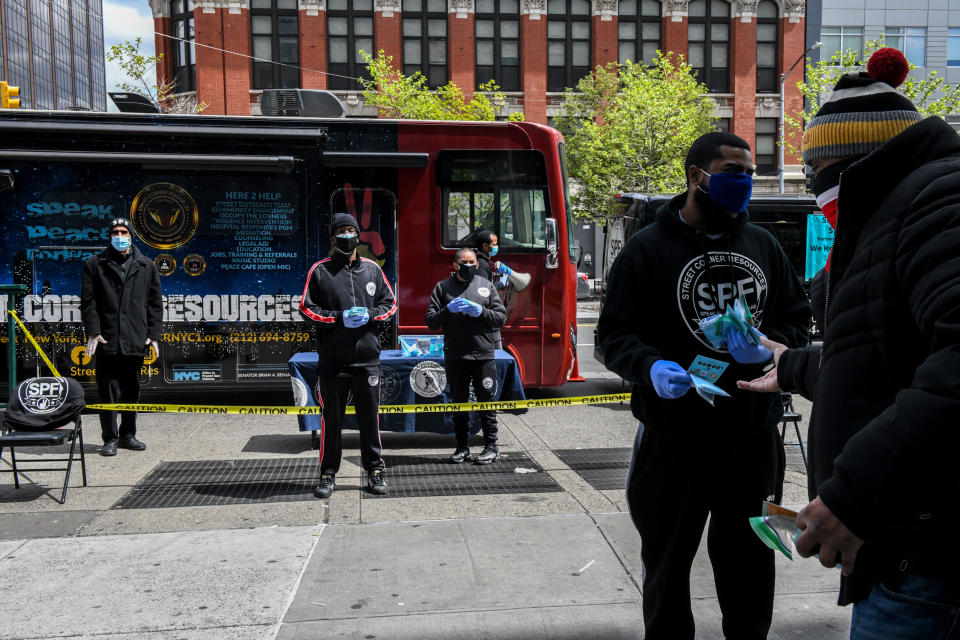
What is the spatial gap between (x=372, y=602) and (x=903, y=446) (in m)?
3.11

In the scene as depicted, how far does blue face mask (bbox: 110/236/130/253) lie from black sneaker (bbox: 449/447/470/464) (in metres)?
3.63

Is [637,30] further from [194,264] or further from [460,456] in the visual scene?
[460,456]

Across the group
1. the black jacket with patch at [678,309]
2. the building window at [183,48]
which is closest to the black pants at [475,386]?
the black jacket with patch at [678,309]

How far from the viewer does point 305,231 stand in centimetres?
973

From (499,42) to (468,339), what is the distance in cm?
3338

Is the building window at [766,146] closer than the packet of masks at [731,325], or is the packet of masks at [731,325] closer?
the packet of masks at [731,325]

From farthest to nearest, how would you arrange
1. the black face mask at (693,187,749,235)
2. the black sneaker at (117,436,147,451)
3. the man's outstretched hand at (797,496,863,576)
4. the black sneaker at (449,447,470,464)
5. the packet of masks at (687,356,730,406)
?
the black sneaker at (117,436,147,451), the black sneaker at (449,447,470,464), the black face mask at (693,187,749,235), the packet of masks at (687,356,730,406), the man's outstretched hand at (797,496,863,576)

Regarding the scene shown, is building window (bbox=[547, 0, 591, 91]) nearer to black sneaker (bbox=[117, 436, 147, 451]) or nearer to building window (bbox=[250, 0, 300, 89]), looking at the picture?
building window (bbox=[250, 0, 300, 89])

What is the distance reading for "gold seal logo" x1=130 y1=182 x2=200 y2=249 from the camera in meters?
9.56

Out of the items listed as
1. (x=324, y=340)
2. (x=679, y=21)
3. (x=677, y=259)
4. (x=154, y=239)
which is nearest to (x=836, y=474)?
(x=677, y=259)

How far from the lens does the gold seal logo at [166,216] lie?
9562mm

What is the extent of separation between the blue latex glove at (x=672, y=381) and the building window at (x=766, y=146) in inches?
1531

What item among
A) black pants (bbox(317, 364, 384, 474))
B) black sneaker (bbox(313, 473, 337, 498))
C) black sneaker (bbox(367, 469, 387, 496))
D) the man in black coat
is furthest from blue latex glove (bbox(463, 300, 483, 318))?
the man in black coat

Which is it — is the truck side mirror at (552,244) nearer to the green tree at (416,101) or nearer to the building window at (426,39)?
the green tree at (416,101)
